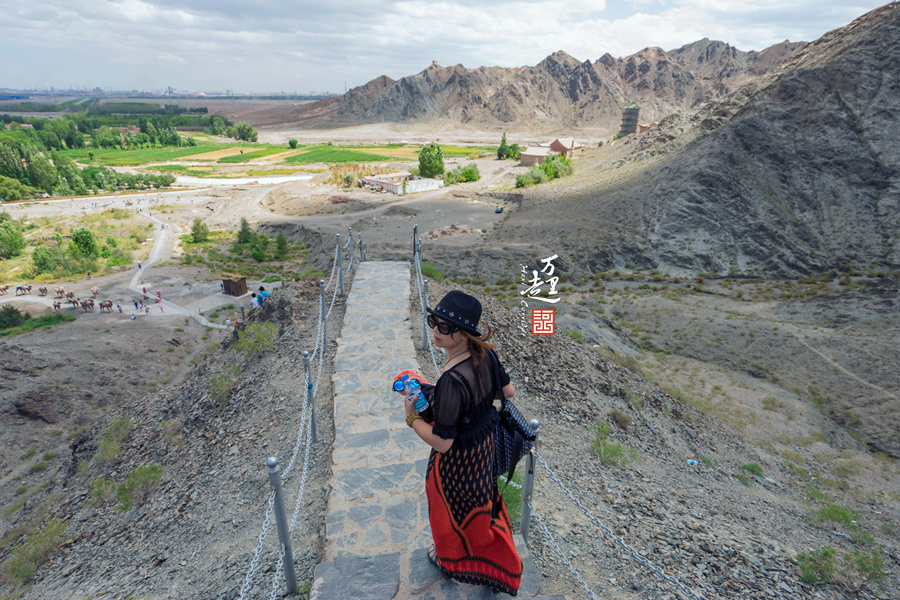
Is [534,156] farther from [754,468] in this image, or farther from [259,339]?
[259,339]

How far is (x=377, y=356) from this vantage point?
24.0 feet

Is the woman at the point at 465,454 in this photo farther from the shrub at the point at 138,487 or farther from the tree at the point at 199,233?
the tree at the point at 199,233

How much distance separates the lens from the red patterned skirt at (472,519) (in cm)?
272

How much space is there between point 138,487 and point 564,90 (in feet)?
534

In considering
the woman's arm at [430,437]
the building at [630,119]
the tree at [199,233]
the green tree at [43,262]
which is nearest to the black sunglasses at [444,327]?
the woman's arm at [430,437]

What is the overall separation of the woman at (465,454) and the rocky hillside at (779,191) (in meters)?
24.6

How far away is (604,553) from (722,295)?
2235 cm

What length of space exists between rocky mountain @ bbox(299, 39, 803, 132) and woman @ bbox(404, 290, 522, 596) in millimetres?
138004

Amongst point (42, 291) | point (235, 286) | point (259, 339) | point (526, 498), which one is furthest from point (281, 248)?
point (526, 498)

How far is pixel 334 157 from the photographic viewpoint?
86000 mm

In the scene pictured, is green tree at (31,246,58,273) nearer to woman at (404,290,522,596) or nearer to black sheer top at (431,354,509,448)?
woman at (404,290,522,596)

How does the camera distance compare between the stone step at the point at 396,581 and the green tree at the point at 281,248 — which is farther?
the green tree at the point at 281,248

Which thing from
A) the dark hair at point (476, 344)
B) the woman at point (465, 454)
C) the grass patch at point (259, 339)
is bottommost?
the grass patch at point (259, 339)

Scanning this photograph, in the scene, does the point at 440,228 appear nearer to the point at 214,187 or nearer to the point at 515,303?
the point at 515,303
